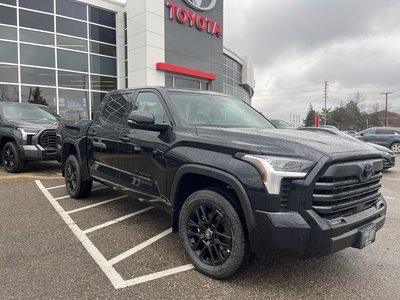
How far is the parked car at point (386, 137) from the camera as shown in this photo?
17062 mm

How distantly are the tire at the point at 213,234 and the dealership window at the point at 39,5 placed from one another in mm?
15393

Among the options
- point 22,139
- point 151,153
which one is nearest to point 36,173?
point 22,139

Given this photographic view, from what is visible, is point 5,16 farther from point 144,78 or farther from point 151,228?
point 151,228

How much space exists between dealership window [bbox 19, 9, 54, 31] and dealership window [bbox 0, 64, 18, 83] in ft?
6.83

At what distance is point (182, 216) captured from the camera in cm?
325

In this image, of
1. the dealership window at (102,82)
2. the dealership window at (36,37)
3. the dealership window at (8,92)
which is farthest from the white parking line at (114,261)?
the dealership window at (102,82)

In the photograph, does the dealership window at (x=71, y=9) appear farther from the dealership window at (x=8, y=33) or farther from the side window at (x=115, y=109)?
the side window at (x=115, y=109)

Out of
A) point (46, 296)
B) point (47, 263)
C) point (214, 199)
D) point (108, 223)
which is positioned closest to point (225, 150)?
point (214, 199)

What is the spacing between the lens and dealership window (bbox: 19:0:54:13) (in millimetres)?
14509

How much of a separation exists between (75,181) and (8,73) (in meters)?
11.0

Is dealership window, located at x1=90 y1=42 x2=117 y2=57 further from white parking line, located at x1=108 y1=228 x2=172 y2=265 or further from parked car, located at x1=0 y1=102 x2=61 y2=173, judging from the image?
white parking line, located at x1=108 y1=228 x2=172 y2=265

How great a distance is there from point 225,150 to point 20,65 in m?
14.5

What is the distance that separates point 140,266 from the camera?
129 inches

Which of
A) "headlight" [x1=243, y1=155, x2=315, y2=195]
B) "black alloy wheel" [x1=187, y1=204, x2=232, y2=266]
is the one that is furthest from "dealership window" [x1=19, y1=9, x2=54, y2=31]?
"headlight" [x1=243, y1=155, x2=315, y2=195]
